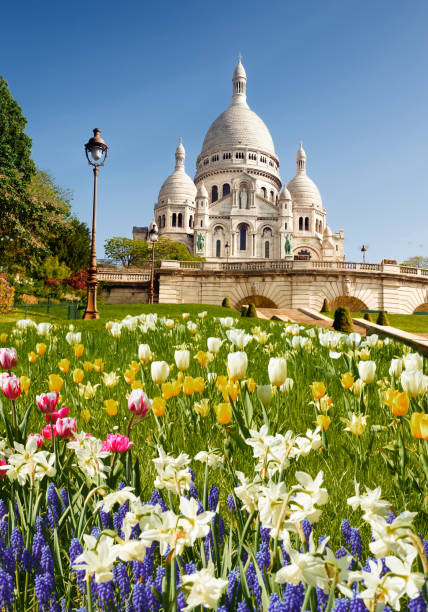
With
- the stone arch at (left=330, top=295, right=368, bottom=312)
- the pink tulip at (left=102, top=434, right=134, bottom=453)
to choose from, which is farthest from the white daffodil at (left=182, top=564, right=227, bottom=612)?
the stone arch at (left=330, top=295, right=368, bottom=312)

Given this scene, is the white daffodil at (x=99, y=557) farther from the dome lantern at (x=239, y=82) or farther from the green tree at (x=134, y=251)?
the dome lantern at (x=239, y=82)

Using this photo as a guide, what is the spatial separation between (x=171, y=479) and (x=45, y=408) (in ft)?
2.50

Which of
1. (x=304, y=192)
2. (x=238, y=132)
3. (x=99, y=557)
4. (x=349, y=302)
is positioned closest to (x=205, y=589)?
(x=99, y=557)

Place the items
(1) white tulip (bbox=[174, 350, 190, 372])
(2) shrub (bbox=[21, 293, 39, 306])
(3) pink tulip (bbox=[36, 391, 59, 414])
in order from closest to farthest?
(3) pink tulip (bbox=[36, 391, 59, 414]), (1) white tulip (bbox=[174, 350, 190, 372]), (2) shrub (bbox=[21, 293, 39, 306])

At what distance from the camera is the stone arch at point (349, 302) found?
28266 millimetres

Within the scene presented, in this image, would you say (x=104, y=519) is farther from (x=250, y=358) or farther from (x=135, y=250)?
(x=135, y=250)

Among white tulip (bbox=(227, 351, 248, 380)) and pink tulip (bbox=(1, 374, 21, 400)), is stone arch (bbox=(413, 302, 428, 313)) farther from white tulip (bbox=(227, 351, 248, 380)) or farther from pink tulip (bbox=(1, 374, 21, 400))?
pink tulip (bbox=(1, 374, 21, 400))

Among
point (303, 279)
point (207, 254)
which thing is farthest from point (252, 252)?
point (303, 279)

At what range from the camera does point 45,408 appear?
164 centimetres

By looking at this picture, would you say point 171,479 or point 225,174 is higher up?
point 225,174

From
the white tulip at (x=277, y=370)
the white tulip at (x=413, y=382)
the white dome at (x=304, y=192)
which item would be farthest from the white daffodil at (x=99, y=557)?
the white dome at (x=304, y=192)

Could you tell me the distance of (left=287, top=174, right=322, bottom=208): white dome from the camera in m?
86.0

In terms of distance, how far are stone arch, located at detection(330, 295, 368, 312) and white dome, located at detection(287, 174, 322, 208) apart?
61.7 metres

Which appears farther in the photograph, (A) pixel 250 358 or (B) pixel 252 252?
(B) pixel 252 252
